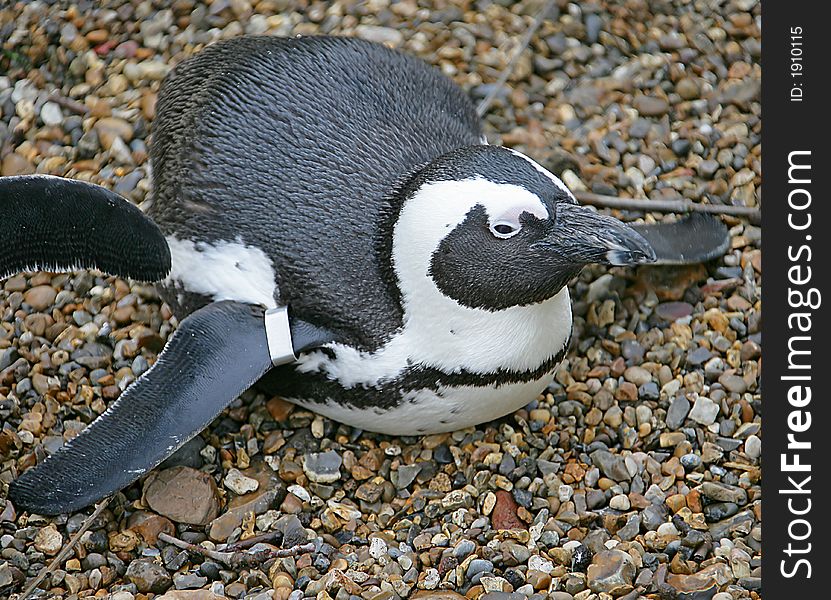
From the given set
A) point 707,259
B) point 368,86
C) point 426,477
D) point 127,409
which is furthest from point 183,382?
point 707,259

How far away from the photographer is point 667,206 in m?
3.50

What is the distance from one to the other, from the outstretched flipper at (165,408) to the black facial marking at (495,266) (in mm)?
362

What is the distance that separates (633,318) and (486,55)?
3.92 feet

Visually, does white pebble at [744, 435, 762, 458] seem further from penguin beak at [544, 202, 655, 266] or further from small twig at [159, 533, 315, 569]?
small twig at [159, 533, 315, 569]

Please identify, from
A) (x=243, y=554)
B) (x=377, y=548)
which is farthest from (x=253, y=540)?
(x=377, y=548)

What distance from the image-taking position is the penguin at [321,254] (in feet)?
8.71

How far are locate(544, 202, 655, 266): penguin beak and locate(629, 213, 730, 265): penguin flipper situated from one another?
0.65 meters

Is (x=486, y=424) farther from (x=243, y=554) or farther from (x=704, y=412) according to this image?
(x=243, y=554)

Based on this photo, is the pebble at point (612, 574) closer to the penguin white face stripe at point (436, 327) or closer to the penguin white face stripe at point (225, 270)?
the penguin white face stripe at point (436, 327)

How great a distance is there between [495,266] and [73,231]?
100 cm

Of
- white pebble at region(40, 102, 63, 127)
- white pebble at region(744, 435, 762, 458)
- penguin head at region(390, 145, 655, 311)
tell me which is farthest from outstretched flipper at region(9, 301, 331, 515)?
white pebble at region(40, 102, 63, 127)

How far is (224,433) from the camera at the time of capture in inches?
122

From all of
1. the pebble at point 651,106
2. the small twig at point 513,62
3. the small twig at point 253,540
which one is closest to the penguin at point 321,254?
the small twig at point 253,540

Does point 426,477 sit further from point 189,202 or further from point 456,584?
point 189,202
